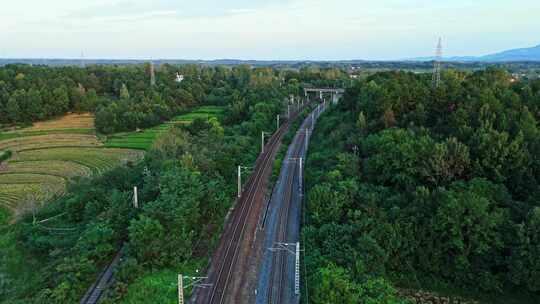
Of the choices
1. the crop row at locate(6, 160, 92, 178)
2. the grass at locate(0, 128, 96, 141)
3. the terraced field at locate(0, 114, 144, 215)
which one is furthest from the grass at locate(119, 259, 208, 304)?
the grass at locate(0, 128, 96, 141)

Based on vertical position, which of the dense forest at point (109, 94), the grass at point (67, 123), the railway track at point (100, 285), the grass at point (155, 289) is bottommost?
the railway track at point (100, 285)

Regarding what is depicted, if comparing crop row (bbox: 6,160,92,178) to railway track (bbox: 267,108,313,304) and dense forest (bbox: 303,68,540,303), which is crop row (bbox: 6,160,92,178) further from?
dense forest (bbox: 303,68,540,303)

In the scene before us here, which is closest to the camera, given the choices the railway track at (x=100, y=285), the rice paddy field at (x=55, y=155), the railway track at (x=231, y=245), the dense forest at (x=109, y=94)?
the railway track at (x=100, y=285)

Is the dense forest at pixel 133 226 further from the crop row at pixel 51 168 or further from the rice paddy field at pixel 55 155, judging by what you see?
the crop row at pixel 51 168

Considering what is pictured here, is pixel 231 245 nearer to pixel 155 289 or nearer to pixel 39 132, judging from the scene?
pixel 155 289

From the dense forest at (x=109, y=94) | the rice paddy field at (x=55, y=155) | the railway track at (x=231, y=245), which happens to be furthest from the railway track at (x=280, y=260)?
the dense forest at (x=109, y=94)

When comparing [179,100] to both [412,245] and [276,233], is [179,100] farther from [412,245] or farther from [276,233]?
[412,245]
